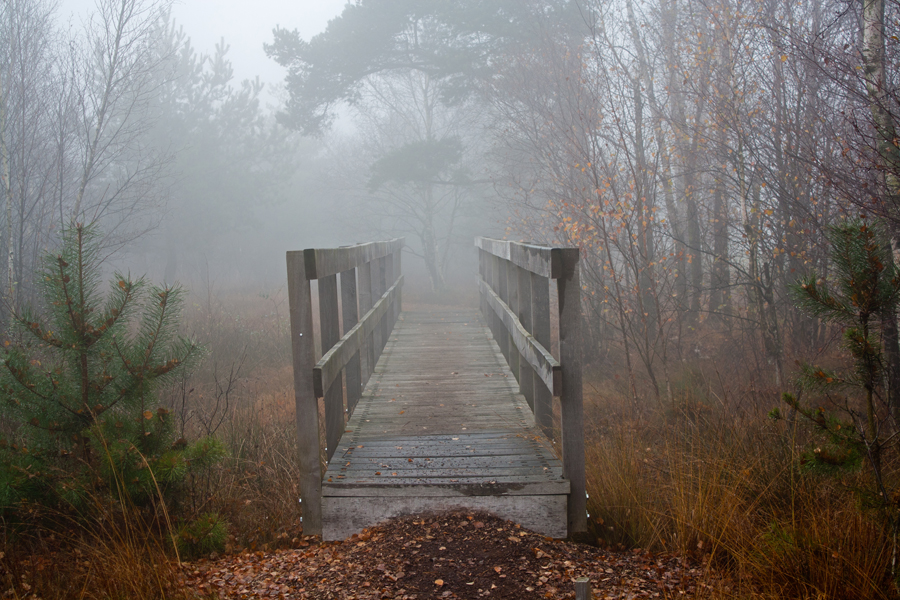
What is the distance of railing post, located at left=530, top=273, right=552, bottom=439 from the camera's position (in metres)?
4.38

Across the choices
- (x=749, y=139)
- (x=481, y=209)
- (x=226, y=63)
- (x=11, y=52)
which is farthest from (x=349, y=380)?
(x=226, y=63)

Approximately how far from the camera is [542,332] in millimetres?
4355

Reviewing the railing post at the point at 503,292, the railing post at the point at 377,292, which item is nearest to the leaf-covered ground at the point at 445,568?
the railing post at the point at 377,292

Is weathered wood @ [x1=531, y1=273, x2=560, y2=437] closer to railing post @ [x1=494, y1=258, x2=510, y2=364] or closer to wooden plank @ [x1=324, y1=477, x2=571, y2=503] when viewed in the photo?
wooden plank @ [x1=324, y1=477, x2=571, y2=503]

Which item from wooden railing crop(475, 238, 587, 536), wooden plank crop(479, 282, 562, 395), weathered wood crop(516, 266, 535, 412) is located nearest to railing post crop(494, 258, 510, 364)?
wooden plank crop(479, 282, 562, 395)

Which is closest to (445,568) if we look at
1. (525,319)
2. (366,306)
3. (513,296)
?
(525,319)

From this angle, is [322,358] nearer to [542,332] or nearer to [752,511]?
[542,332]

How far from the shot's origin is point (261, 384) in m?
8.40

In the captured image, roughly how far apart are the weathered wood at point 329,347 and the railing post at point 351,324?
72cm

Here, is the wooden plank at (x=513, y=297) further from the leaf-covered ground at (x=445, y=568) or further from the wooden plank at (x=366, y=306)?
the leaf-covered ground at (x=445, y=568)

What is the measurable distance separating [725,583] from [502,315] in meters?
3.51

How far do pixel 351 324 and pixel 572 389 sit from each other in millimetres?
2434

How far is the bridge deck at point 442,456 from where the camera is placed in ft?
11.3

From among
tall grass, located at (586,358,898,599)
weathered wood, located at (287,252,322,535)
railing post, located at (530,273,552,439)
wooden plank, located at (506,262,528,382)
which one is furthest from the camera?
wooden plank, located at (506,262,528,382)
